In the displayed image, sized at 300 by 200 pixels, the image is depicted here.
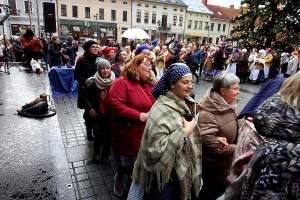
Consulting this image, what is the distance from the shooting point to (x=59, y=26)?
42312 mm

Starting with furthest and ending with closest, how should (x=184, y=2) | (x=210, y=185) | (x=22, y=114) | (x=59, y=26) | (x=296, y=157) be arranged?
(x=184, y=2) < (x=59, y=26) < (x=22, y=114) < (x=210, y=185) < (x=296, y=157)

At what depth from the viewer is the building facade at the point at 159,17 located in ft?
156

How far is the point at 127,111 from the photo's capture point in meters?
2.48

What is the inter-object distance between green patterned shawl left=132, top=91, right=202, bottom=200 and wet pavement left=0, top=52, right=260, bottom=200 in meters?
1.34

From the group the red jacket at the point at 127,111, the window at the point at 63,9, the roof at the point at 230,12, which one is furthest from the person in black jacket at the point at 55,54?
the roof at the point at 230,12

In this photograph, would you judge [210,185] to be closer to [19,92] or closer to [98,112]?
[98,112]

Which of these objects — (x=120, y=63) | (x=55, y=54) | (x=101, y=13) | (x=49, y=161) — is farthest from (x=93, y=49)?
(x=101, y=13)

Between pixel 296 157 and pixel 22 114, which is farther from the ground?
pixel 296 157

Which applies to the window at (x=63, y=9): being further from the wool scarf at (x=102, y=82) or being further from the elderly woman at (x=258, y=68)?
the wool scarf at (x=102, y=82)

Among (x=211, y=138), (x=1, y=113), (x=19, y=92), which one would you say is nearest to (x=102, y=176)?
(x=211, y=138)

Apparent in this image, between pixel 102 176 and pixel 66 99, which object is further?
pixel 66 99

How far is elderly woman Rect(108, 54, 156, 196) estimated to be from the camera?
2.52 metres

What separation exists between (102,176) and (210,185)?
5.28ft

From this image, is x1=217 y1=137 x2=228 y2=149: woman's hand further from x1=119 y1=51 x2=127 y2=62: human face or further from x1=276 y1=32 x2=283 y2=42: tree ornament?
x1=276 y1=32 x2=283 y2=42: tree ornament
